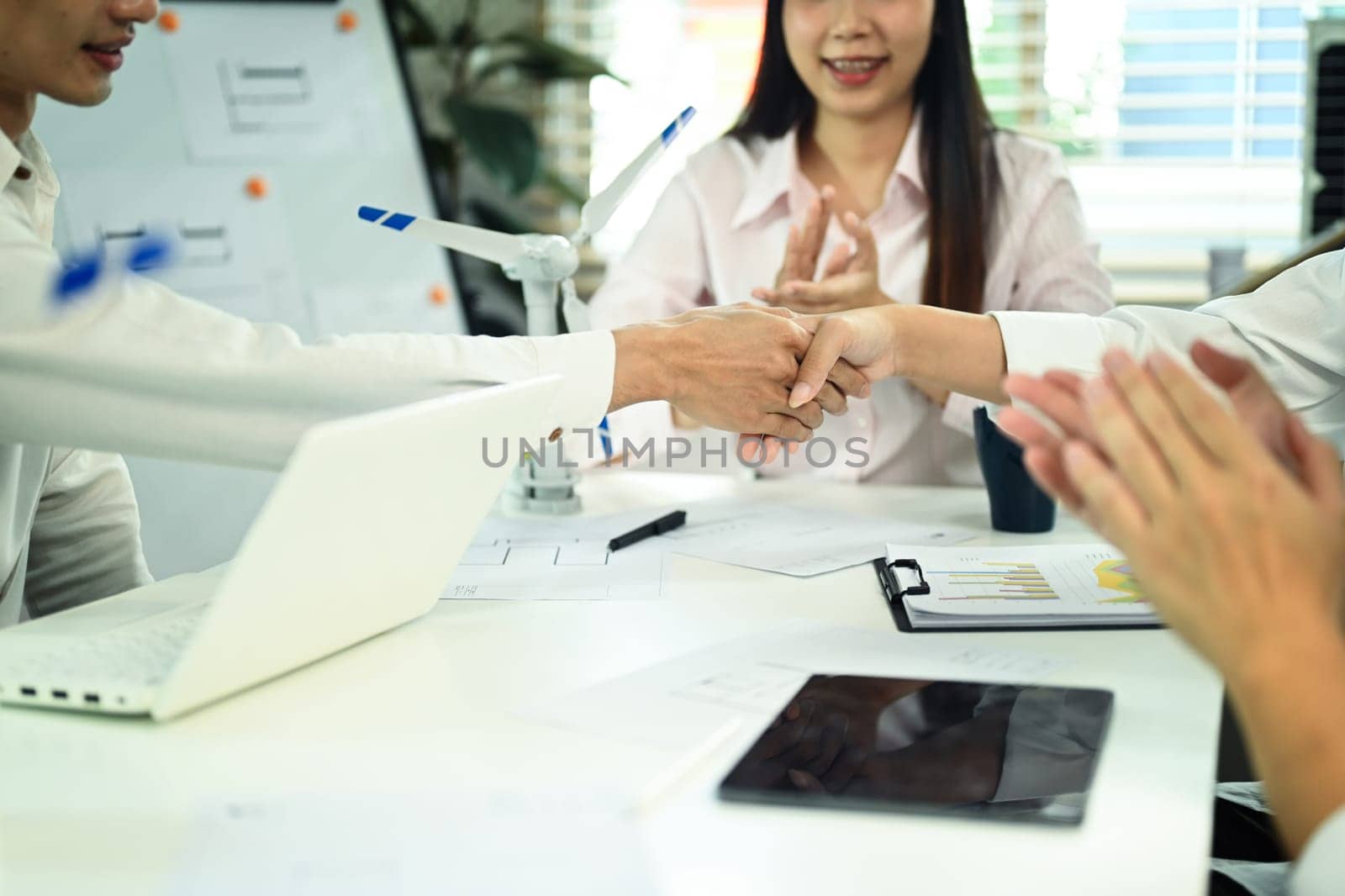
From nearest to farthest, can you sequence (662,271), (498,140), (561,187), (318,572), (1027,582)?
(318,572)
(1027,582)
(662,271)
(498,140)
(561,187)

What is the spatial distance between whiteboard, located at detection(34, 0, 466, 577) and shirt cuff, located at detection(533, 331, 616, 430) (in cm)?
141

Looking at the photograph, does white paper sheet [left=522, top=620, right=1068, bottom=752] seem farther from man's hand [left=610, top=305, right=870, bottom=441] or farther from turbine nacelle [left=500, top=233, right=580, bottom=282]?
turbine nacelle [left=500, top=233, right=580, bottom=282]

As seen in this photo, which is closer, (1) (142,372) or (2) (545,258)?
(1) (142,372)

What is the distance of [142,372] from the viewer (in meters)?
1.02

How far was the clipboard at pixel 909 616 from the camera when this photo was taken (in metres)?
1.04

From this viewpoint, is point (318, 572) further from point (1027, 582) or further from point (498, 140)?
point (498, 140)

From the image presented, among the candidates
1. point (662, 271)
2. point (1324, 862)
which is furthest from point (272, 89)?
point (1324, 862)

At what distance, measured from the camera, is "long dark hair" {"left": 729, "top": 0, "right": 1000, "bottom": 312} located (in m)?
1.92

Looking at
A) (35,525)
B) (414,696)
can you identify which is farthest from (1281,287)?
(35,525)

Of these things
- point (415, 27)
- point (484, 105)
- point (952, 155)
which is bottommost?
point (952, 155)

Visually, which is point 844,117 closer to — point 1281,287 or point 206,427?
point 1281,287

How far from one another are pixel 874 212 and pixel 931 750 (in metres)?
1.42

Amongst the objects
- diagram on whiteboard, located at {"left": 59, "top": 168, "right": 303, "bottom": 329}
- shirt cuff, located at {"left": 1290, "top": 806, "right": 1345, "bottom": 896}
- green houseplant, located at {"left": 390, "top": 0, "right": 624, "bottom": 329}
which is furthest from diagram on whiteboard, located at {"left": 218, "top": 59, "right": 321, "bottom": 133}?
shirt cuff, located at {"left": 1290, "top": 806, "right": 1345, "bottom": 896}

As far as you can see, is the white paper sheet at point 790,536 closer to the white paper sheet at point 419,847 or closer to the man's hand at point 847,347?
the man's hand at point 847,347
